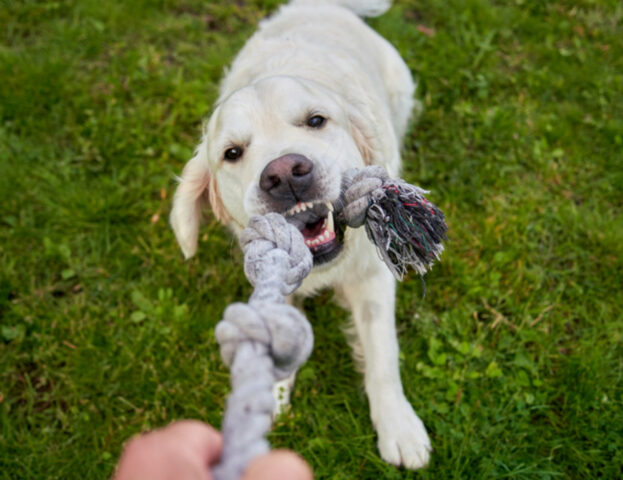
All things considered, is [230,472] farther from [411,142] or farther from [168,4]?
[168,4]

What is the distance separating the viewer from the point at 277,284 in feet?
4.18

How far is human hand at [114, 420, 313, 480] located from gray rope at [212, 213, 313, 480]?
6 centimetres

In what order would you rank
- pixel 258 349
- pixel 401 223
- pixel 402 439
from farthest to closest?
pixel 402 439
pixel 401 223
pixel 258 349

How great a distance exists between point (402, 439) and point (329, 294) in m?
1.00

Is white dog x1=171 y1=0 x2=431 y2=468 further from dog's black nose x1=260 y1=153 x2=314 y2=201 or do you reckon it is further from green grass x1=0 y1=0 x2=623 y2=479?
green grass x1=0 y1=0 x2=623 y2=479

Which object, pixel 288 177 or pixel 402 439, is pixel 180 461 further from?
pixel 402 439

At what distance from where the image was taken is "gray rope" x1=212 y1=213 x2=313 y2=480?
0.77 m

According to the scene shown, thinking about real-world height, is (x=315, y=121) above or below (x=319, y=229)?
above

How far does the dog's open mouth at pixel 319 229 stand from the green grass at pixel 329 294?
1.06 meters

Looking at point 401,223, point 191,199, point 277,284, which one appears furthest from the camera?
point 191,199

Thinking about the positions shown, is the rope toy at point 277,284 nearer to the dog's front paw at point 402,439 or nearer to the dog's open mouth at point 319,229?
the dog's open mouth at point 319,229

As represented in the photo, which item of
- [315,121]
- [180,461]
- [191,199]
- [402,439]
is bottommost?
[402,439]

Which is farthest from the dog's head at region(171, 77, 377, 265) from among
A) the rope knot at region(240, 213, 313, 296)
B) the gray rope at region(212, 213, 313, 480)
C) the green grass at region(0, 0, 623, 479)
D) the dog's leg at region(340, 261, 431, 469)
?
the green grass at region(0, 0, 623, 479)

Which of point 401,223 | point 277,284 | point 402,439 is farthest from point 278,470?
point 402,439
